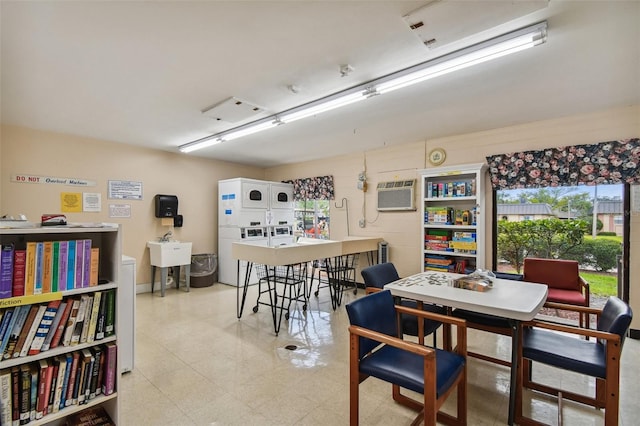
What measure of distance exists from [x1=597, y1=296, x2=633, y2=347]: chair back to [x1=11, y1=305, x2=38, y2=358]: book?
9.97ft

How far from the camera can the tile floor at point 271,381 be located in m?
1.99

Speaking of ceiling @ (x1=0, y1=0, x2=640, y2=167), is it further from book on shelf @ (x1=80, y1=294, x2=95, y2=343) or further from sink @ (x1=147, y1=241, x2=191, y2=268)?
sink @ (x1=147, y1=241, x2=191, y2=268)

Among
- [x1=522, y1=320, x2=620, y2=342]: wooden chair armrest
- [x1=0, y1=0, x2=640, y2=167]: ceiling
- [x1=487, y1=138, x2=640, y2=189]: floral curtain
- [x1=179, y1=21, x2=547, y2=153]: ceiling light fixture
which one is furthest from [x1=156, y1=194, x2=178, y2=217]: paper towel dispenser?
[x1=522, y1=320, x2=620, y2=342]: wooden chair armrest

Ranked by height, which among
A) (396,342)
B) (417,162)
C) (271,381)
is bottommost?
(271,381)

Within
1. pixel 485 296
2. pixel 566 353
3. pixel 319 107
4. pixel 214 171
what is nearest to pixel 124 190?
pixel 214 171

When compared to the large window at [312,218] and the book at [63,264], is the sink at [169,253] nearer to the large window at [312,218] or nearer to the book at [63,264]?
the large window at [312,218]

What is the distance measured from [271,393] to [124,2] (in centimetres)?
275

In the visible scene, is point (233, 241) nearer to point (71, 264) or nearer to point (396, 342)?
point (71, 264)

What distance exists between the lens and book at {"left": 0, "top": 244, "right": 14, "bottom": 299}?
133 cm

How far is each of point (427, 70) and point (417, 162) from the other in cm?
249

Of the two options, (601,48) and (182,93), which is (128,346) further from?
(601,48)

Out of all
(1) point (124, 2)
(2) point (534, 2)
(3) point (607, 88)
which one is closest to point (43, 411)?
(1) point (124, 2)

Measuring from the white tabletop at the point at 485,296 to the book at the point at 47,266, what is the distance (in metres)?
2.11

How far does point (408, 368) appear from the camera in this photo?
1667mm
